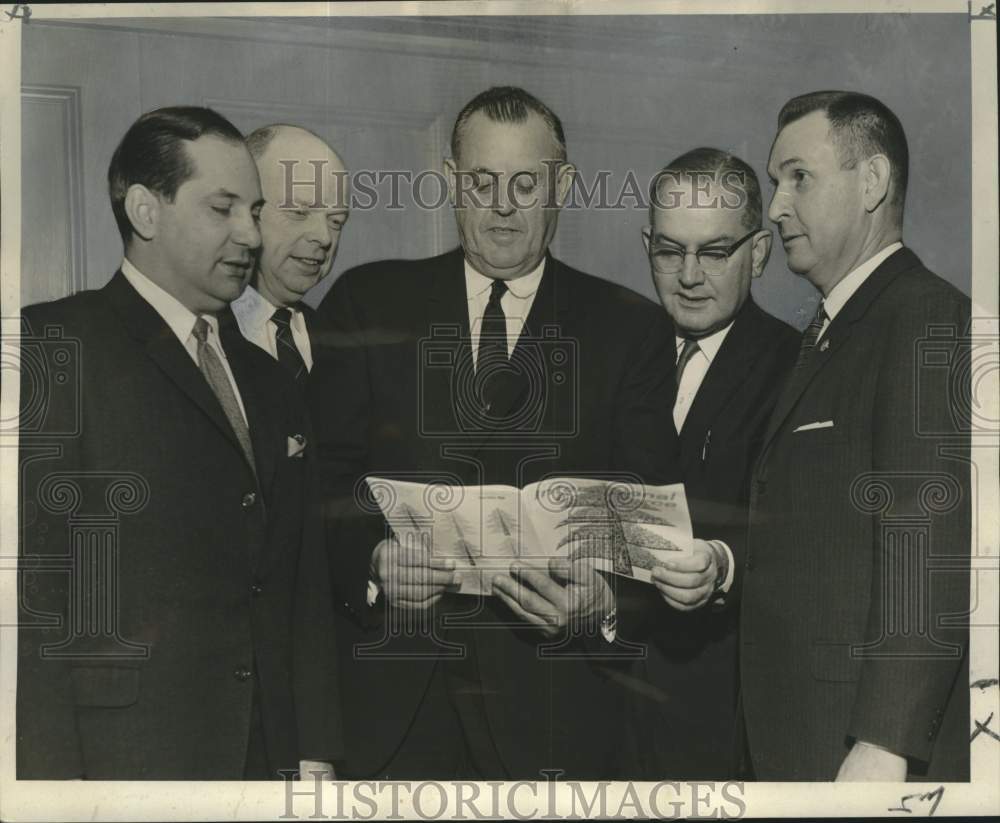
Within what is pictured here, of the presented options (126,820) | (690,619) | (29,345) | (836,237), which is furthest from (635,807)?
(29,345)

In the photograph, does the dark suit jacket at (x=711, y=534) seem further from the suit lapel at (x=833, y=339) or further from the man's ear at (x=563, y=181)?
the man's ear at (x=563, y=181)

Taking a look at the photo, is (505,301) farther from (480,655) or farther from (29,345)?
(29,345)

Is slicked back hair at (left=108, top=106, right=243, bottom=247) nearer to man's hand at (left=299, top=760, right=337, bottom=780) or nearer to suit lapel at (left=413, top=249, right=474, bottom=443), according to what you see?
suit lapel at (left=413, top=249, right=474, bottom=443)

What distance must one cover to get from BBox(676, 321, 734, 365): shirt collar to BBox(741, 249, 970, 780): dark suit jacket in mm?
260

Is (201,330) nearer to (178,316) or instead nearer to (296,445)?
(178,316)

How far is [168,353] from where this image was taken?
3.69m

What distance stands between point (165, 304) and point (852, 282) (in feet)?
7.23

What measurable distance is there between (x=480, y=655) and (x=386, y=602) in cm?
35

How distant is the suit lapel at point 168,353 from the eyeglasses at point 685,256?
147 centimetres

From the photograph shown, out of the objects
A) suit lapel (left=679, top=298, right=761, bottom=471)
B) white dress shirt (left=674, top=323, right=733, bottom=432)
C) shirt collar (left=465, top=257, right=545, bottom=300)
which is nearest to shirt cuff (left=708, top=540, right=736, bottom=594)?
suit lapel (left=679, top=298, right=761, bottom=471)

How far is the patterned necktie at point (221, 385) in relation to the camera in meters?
3.72

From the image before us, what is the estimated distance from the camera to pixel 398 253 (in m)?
3.79

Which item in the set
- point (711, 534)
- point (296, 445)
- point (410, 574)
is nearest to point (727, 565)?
point (711, 534)

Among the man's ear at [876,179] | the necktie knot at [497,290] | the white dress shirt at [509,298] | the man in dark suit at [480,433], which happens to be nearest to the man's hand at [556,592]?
the man in dark suit at [480,433]
